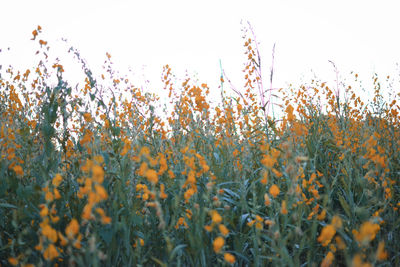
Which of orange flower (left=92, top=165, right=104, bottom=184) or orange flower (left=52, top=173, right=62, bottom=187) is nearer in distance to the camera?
orange flower (left=92, top=165, right=104, bottom=184)

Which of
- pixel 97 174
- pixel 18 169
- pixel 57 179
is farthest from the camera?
pixel 18 169

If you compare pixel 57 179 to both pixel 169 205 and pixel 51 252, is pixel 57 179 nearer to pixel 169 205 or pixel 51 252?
pixel 51 252

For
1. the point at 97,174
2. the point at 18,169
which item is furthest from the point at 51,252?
the point at 18,169

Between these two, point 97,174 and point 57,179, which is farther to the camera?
point 57,179

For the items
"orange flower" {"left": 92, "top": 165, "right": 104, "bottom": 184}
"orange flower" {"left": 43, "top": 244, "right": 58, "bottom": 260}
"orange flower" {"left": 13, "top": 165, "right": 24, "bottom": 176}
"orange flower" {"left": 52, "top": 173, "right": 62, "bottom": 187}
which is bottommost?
"orange flower" {"left": 43, "top": 244, "right": 58, "bottom": 260}

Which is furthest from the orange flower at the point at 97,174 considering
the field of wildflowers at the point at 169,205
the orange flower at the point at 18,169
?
the orange flower at the point at 18,169

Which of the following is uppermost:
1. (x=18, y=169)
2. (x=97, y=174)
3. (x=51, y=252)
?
(x=18, y=169)

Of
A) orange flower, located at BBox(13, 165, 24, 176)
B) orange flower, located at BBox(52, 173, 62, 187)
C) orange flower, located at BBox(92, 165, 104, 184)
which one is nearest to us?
orange flower, located at BBox(92, 165, 104, 184)

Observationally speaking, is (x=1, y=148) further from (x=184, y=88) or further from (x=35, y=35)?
(x=184, y=88)

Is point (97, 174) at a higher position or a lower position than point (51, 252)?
higher

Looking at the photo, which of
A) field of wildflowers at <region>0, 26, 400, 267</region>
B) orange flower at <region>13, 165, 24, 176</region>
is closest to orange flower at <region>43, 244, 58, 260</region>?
field of wildflowers at <region>0, 26, 400, 267</region>

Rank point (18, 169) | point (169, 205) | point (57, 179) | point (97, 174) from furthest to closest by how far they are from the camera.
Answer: point (169, 205) → point (18, 169) → point (57, 179) → point (97, 174)

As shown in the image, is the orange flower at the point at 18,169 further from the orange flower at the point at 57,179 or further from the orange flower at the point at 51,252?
the orange flower at the point at 51,252

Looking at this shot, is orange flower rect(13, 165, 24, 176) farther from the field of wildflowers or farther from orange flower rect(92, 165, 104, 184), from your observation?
orange flower rect(92, 165, 104, 184)
